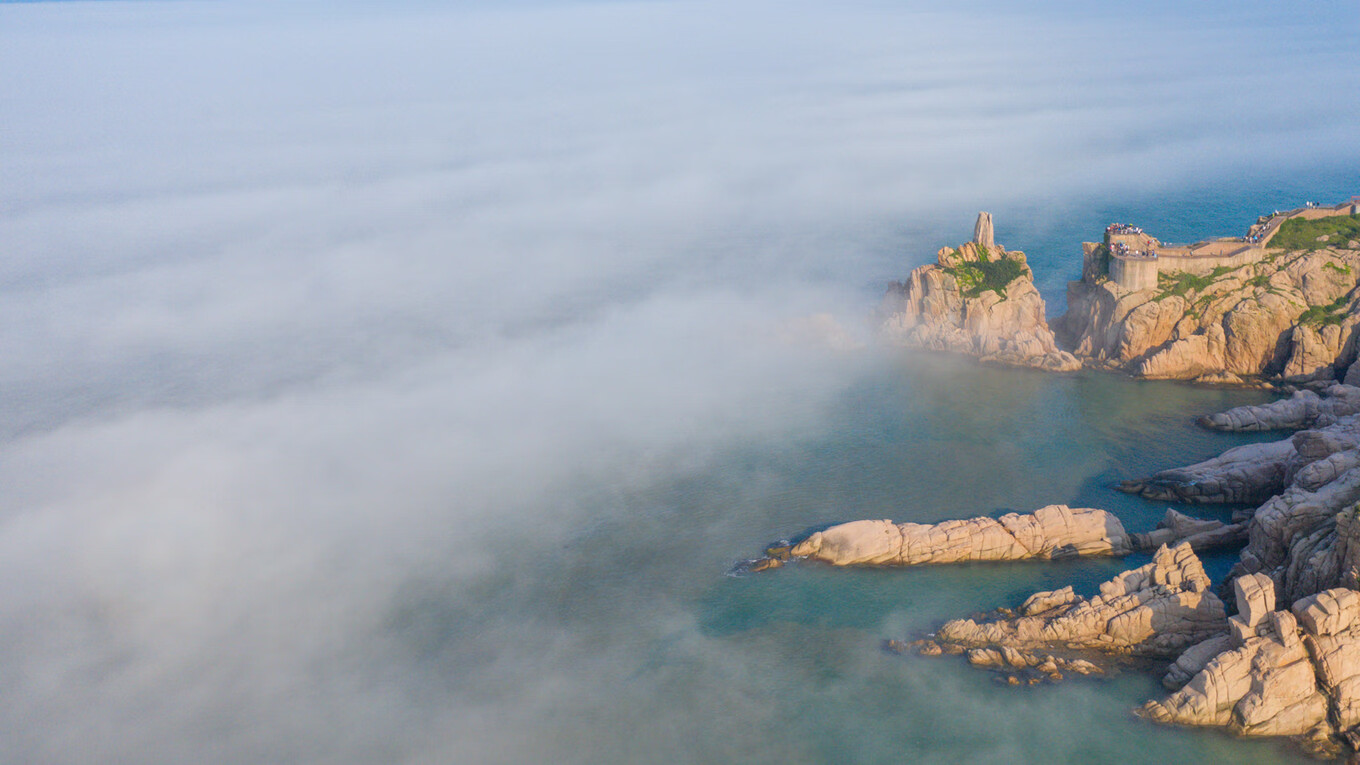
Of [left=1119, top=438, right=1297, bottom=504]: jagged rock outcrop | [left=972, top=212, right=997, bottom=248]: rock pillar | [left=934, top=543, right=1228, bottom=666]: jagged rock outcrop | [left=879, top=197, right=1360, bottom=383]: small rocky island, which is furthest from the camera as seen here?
[left=972, top=212, right=997, bottom=248]: rock pillar

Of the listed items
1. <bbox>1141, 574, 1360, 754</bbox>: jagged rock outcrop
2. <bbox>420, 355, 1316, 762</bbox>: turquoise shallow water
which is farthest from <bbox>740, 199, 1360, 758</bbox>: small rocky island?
<bbox>420, 355, 1316, 762</bbox>: turquoise shallow water

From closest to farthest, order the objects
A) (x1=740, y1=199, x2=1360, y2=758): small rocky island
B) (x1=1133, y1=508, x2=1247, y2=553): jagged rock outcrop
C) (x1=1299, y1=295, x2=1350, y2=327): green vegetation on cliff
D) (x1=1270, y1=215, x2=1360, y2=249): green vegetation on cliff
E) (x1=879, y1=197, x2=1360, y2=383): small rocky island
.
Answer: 1. (x1=740, y1=199, x2=1360, y2=758): small rocky island
2. (x1=1133, y1=508, x2=1247, y2=553): jagged rock outcrop
3. (x1=1299, y1=295, x2=1350, y2=327): green vegetation on cliff
4. (x1=879, y1=197, x2=1360, y2=383): small rocky island
5. (x1=1270, y1=215, x2=1360, y2=249): green vegetation on cliff

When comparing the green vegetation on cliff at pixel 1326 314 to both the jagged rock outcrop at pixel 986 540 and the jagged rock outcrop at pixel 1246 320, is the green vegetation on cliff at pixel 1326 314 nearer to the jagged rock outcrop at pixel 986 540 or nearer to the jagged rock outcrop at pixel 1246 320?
the jagged rock outcrop at pixel 1246 320

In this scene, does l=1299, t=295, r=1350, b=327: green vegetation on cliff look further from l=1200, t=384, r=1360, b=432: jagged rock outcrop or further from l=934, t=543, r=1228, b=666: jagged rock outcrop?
l=934, t=543, r=1228, b=666: jagged rock outcrop

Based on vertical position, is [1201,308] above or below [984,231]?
below

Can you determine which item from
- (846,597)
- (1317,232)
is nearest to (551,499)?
(846,597)

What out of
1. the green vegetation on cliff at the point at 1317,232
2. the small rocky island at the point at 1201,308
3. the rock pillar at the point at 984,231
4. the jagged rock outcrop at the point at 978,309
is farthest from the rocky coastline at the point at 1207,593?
the rock pillar at the point at 984,231

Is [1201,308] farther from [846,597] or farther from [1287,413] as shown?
[846,597]
